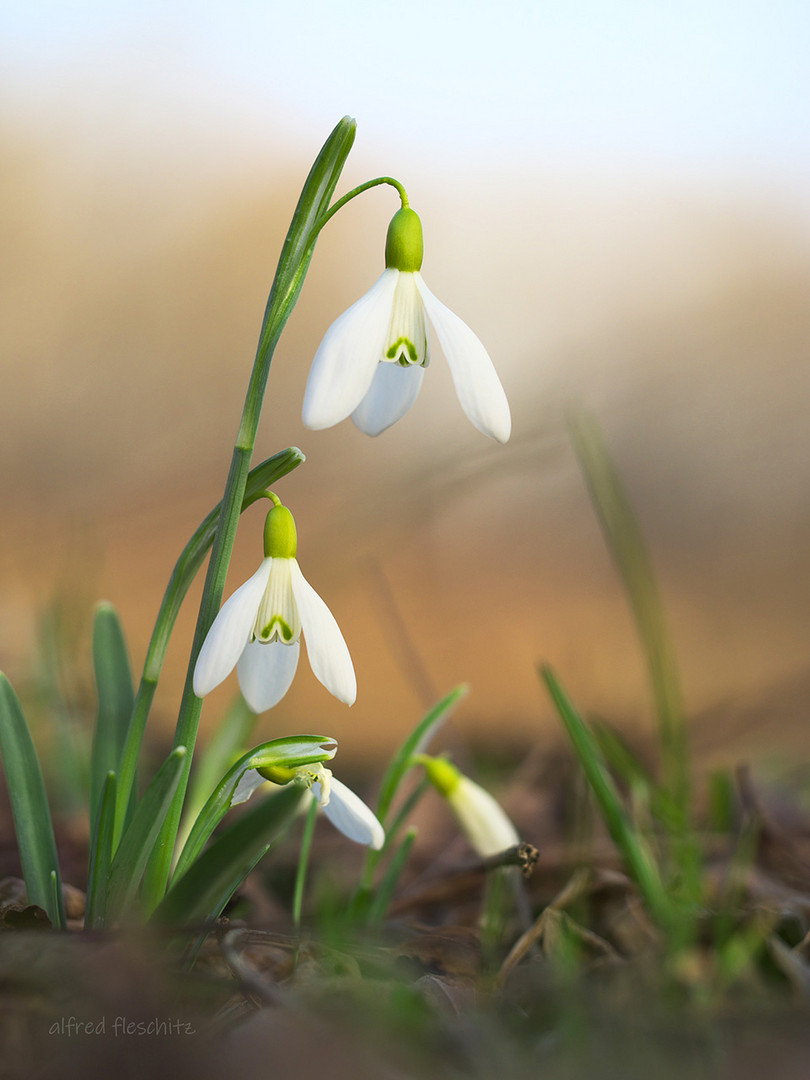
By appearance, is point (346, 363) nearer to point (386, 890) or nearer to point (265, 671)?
point (265, 671)

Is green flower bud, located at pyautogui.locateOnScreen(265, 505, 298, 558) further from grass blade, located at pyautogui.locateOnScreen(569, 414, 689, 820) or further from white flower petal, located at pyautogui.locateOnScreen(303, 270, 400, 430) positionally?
grass blade, located at pyautogui.locateOnScreen(569, 414, 689, 820)

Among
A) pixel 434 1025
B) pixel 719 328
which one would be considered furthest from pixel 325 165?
pixel 719 328

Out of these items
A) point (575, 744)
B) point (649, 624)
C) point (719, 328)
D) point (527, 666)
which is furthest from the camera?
point (719, 328)

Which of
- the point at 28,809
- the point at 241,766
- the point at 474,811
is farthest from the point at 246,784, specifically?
the point at 474,811

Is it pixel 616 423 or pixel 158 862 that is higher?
pixel 616 423

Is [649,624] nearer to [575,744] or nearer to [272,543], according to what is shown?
[575,744]

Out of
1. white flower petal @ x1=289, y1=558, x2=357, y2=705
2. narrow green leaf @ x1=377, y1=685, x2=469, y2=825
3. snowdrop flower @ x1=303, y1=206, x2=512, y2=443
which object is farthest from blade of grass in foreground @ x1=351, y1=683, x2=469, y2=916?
snowdrop flower @ x1=303, y1=206, x2=512, y2=443
